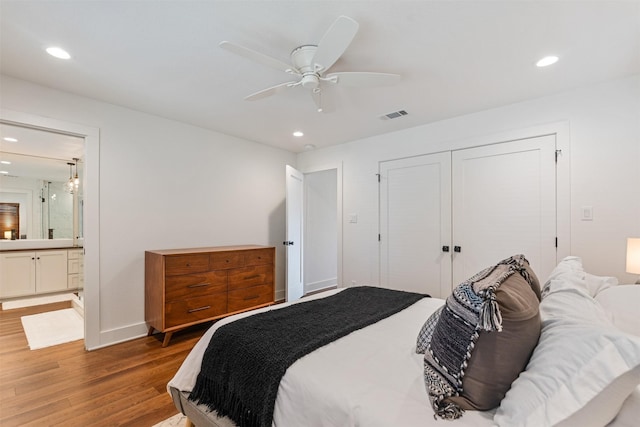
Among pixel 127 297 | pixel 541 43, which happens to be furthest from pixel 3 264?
pixel 541 43

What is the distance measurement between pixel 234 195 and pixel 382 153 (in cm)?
212

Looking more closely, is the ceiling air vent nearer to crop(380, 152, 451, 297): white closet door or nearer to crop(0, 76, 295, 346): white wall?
crop(380, 152, 451, 297): white closet door

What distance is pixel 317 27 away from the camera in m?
1.76

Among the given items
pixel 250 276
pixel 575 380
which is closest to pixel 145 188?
pixel 250 276

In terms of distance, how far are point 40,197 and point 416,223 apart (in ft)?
25.9

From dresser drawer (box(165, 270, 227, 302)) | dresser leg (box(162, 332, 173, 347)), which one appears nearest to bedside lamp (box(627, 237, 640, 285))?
dresser drawer (box(165, 270, 227, 302))

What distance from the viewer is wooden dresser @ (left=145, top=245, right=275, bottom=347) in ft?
9.55

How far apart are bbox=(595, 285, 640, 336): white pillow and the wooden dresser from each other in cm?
312

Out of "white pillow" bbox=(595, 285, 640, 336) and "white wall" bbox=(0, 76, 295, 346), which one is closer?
"white pillow" bbox=(595, 285, 640, 336)

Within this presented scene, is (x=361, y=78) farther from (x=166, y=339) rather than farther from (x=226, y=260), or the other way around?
(x=166, y=339)

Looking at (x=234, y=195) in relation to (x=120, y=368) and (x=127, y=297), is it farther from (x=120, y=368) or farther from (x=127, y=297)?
(x=120, y=368)

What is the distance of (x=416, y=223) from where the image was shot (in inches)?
142

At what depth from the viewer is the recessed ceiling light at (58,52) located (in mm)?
2029

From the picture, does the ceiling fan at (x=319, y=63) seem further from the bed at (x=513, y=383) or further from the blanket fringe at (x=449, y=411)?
the blanket fringe at (x=449, y=411)
